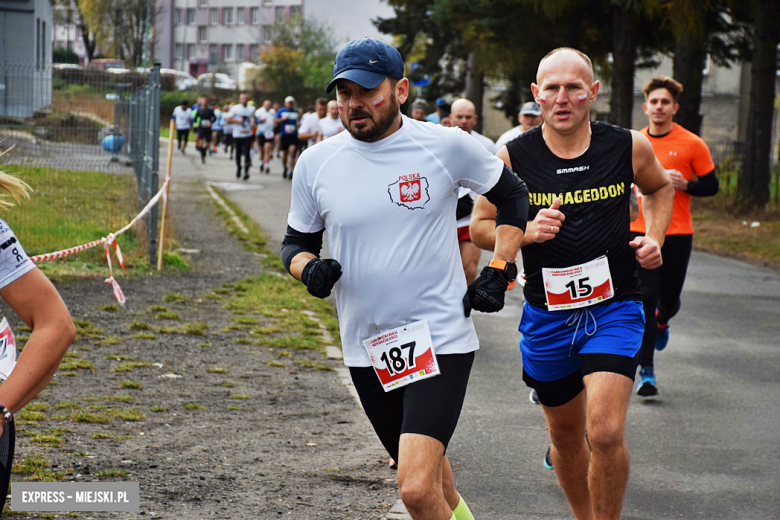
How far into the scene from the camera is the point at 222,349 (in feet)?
26.5

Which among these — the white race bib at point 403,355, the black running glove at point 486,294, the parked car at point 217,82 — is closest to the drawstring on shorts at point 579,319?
the black running glove at point 486,294

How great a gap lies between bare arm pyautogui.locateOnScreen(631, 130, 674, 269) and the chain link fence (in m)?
A: 7.27

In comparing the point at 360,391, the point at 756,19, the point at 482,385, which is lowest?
the point at 482,385

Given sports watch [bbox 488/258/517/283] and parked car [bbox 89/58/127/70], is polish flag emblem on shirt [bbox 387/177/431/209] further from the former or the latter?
parked car [bbox 89/58/127/70]

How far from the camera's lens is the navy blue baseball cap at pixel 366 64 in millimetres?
3467

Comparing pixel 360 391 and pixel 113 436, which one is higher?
pixel 360 391

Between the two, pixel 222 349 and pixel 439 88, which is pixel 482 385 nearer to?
pixel 222 349

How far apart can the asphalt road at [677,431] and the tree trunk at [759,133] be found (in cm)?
1022

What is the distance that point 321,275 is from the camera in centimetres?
339

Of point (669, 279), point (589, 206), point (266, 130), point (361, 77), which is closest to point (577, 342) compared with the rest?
point (589, 206)

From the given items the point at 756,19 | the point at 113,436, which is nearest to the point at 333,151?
the point at 113,436

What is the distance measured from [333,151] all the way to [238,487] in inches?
80.3

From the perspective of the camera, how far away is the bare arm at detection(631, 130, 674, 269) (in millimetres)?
4332

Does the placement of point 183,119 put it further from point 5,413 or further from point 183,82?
point 183,82
